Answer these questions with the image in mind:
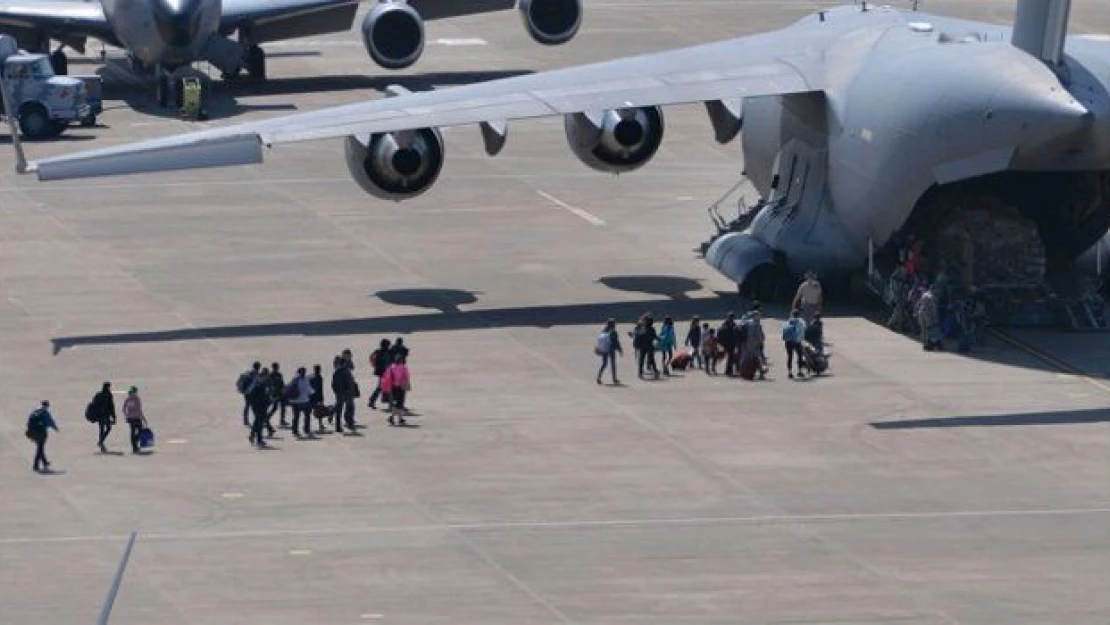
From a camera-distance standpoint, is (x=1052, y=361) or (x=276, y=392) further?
(x=1052, y=361)

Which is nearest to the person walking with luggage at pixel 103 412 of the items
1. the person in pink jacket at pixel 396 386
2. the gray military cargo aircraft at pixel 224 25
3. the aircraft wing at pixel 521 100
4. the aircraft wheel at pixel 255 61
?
the person in pink jacket at pixel 396 386

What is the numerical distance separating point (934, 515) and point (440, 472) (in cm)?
608

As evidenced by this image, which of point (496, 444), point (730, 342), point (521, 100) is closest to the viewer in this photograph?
point (496, 444)

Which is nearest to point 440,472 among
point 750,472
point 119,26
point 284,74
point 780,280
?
point 750,472

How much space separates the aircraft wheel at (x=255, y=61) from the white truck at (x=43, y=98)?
22.2 feet

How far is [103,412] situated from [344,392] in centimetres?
318

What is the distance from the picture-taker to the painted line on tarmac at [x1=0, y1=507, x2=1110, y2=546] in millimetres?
32062

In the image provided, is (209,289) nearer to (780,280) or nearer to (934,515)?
(780,280)

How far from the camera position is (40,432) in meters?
35.1

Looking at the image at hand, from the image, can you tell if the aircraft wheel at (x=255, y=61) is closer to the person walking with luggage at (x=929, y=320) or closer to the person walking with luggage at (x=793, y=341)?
the person walking with luggage at (x=929, y=320)

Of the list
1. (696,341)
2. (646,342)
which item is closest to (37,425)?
(646,342)

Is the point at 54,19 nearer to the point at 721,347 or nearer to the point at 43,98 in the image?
the point at 43,98

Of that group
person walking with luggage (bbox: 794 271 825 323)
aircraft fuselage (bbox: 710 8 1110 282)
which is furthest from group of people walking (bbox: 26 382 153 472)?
aircraft fuselage (bbox: 710 8 1110 282)

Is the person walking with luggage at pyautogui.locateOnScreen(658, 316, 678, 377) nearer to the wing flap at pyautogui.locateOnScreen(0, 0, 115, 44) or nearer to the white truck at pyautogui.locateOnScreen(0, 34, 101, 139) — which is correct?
the white truck at pyautogui.locateOnScreen(0, 34, 101, 139)
